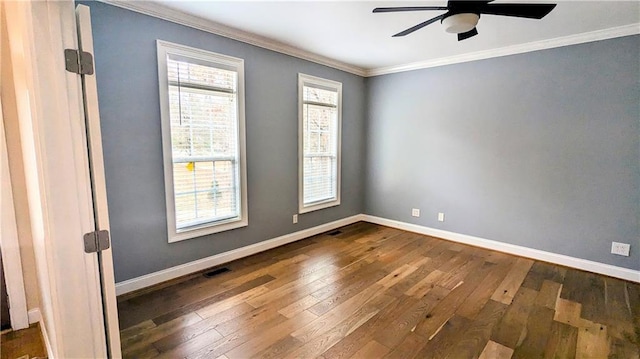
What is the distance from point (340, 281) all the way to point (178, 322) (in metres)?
1.49

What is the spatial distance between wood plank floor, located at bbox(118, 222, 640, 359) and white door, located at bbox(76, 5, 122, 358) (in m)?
0.73

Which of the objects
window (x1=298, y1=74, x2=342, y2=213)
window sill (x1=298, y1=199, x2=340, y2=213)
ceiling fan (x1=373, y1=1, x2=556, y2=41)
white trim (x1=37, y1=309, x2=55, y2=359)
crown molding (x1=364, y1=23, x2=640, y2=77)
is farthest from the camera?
window sill (x1=298, y1=199, x2=340, y2=213)

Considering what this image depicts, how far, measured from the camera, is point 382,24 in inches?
120

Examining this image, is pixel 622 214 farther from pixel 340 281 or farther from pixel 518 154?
pixel 340 281

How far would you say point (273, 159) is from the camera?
152 inches

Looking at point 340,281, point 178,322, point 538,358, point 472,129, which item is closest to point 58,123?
point 178,322

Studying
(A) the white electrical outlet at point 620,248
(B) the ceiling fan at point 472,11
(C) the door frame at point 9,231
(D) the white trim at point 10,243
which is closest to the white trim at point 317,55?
(C) the door frame at point 9,231

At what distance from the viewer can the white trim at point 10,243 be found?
2062 millimetres

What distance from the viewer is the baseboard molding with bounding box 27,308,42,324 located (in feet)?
7.56

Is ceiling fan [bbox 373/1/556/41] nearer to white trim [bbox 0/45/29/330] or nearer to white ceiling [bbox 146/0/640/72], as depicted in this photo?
white ceiling [bbox 146/0/640/72]

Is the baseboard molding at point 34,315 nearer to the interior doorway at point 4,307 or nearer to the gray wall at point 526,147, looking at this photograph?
the interior doorway at point 4,307

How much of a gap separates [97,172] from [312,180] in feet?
10.9

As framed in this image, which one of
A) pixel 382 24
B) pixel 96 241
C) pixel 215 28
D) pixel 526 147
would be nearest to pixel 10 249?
pixel 96 241

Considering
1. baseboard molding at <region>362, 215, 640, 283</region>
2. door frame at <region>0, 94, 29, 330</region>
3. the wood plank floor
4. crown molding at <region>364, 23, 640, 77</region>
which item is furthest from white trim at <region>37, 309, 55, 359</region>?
crown molding at <region>364, 23, 640, 77</region>
